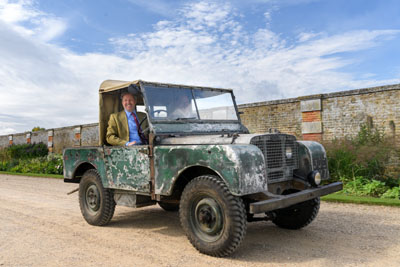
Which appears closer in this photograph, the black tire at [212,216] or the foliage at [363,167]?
the black tire at [212,216]

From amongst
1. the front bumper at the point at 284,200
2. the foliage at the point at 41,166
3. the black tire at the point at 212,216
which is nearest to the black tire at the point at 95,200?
the black tire at the point at 212,216

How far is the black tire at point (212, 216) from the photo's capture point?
3785mm

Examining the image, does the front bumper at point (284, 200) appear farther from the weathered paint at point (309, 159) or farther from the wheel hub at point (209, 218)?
the wheel hub at point (209, 218)

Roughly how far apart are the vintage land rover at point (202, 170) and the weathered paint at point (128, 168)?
0.05 feet

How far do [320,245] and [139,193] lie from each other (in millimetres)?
2553

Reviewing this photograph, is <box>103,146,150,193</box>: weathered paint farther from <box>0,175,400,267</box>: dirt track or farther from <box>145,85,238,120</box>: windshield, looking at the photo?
<box>0,175,400,267</box>: dirt track

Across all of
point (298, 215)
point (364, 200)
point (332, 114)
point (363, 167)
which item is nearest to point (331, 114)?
point (332, 114)

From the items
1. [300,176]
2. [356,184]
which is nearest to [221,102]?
[300,176]

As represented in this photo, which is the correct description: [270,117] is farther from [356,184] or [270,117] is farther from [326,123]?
[356,184]

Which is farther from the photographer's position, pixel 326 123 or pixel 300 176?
pixel 326 123

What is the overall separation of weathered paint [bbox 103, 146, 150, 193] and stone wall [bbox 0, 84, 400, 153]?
8149 mm

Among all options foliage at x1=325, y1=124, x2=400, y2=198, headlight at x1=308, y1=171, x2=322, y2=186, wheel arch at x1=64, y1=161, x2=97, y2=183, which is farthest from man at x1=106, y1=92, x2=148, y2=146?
foliage at x1=325, y1=124, x2=400, y2=198

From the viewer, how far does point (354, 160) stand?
955 cm

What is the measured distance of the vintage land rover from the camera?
383 centimetres
